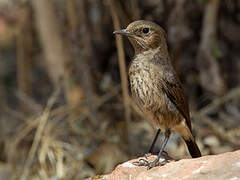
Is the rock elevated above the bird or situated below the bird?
below

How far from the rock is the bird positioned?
46 cm

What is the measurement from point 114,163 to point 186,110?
7.42 ft

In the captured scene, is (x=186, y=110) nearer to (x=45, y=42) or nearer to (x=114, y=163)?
(x=114, y=163)

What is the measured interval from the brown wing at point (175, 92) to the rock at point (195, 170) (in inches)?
36.1

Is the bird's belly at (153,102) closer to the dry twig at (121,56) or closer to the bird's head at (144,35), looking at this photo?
the bird's head at (144,35)

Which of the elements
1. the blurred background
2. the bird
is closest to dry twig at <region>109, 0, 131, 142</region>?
the blurred background

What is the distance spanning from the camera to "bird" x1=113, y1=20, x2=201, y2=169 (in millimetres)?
4613

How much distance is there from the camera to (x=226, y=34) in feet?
26.7

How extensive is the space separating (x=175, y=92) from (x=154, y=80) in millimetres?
312

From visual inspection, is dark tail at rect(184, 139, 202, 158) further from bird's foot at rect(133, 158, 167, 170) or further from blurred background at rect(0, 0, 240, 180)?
blurred background at rect(0, 0, 240, 180)

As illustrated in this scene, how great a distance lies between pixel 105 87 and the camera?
751 centimetres

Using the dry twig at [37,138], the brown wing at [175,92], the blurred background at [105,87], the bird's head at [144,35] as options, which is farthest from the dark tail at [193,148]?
the dry twig at [37,138]

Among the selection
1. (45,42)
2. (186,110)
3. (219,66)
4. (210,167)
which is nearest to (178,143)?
(219,66)

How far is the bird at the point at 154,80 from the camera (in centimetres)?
461
